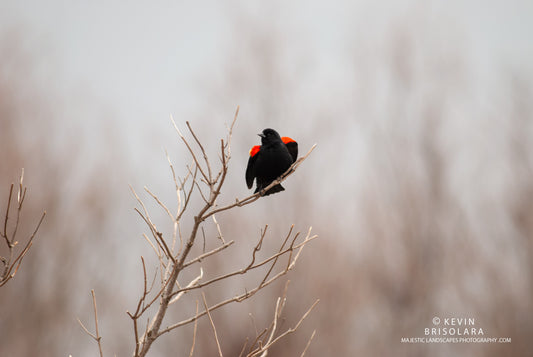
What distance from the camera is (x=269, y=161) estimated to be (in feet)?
15.9

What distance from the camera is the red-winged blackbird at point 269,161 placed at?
190 inches

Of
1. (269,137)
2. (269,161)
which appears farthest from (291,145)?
(269,161)

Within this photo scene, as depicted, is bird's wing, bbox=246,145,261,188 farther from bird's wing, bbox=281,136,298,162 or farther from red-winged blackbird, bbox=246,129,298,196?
bird's wing, bbox=281,136,298,162

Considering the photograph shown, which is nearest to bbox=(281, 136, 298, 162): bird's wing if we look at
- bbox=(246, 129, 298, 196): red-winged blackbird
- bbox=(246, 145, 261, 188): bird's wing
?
bbox=(246, 129, 298, 196): red-winged blackbird

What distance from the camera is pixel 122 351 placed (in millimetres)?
13633

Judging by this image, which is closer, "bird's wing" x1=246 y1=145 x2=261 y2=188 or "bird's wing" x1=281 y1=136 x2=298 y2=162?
"bird's wing" x1=246 y1=145 x2=261 y2=188

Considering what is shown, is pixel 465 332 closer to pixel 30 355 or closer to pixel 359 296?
pixel 359 296

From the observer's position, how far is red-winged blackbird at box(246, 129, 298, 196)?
483cm

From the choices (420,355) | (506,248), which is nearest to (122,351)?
(420,355)

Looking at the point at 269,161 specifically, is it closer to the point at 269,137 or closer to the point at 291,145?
the point at 269,137

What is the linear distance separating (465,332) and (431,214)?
11.5 ft

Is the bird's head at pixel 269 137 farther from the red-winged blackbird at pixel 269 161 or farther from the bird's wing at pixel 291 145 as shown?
the bird's wing at pixel 291 145

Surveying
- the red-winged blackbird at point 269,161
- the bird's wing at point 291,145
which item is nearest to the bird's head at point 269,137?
the red-winged blackbird at point 269,161

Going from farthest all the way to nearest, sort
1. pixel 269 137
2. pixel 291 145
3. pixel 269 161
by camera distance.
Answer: pixel 291 145, pixel 269 137, pixel 269 161
